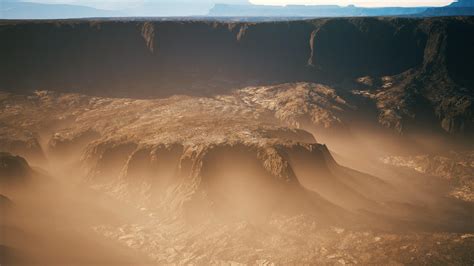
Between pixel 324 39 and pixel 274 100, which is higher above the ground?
pixel 324 39

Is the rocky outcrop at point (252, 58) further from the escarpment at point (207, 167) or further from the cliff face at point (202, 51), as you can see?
the escarpment at point (207, 167)

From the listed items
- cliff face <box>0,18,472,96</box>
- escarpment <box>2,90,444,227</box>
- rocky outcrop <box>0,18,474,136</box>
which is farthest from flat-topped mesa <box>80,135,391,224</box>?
cliff face <box>0,18,472,96</box>

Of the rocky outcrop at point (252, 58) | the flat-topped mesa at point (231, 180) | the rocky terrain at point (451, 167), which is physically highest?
the rocky outcrop at point (252, 58)

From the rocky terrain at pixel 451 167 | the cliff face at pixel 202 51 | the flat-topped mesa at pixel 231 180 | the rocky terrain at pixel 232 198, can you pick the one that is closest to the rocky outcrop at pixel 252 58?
the cliff face at pixel 202 51

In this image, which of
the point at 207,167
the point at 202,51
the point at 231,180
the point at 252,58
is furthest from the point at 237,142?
the point at 202,51

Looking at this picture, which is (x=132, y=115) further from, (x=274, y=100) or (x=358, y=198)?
(x=358, y=198)

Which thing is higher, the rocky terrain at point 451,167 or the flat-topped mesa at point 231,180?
the flat-topped mesa at point 231,180

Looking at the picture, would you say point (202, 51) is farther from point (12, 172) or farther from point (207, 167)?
point (12, 172)

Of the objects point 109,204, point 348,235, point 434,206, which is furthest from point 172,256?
point 434,206

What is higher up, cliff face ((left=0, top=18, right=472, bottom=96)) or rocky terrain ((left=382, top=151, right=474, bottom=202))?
cliff face ((left=0, top=18, right=472, bottom=96))

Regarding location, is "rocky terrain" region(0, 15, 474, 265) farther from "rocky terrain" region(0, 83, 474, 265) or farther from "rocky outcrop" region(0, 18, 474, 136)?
"rocky outcrop" region(0, 18, 474, 136)

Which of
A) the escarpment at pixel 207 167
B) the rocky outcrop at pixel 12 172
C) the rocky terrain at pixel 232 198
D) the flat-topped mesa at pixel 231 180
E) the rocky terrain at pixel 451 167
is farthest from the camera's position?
the rocky terrain at pixel 451 167
